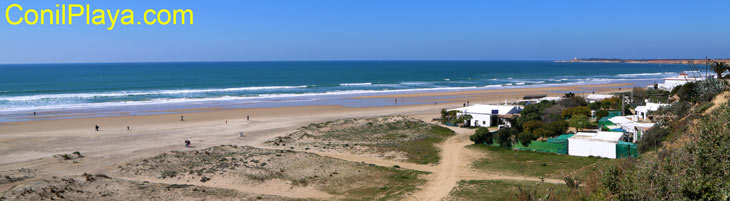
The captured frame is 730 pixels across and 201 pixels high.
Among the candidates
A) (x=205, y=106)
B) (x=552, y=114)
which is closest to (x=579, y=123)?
(x=552, y=114)

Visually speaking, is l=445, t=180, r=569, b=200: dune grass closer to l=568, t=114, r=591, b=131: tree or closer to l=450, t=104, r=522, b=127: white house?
l=568, t=114, r=591, b=131: tree

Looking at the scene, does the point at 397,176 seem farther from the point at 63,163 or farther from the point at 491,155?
the point at 63,163

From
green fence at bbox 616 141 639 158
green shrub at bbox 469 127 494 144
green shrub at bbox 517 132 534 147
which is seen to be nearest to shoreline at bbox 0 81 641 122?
green shrub at bbox 469 127 494 144

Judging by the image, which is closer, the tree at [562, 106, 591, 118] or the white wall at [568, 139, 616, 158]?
the white wall at [568, 139, 616, 158]

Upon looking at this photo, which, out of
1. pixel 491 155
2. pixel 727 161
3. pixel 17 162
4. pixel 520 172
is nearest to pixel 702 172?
pixel 727 161

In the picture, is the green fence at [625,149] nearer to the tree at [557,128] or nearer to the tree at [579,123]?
the tree at [557,128]

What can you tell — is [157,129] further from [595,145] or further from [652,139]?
[652,139]
